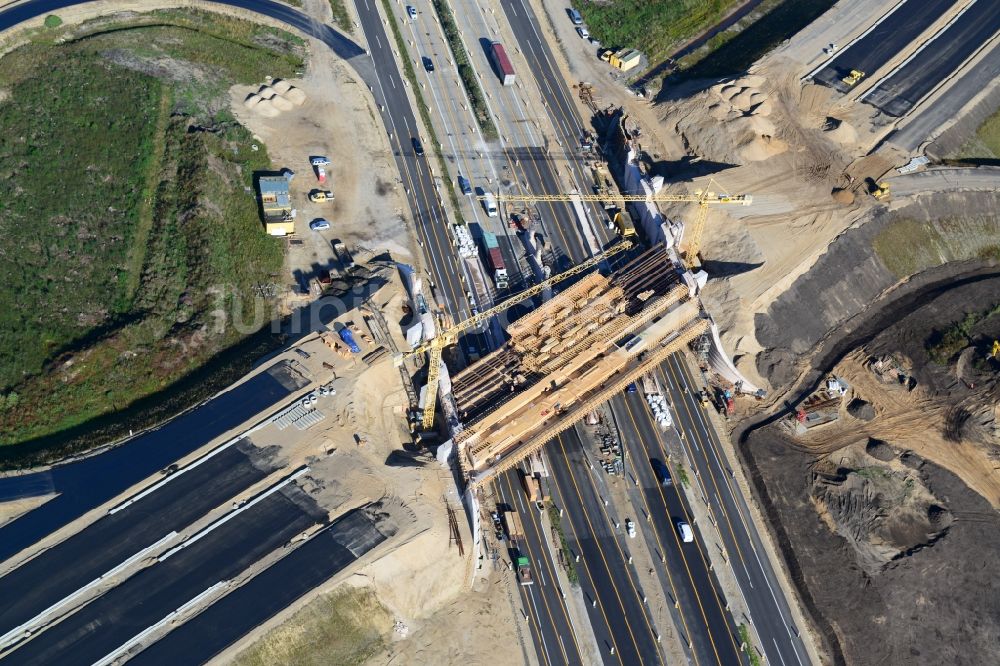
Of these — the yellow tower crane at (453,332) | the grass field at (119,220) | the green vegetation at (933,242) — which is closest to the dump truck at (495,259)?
Answer: the yellow tower crane at (453,332)

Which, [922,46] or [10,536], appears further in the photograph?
[922,46]

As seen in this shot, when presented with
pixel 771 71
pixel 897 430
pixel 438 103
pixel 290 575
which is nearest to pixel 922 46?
pixel 771 71

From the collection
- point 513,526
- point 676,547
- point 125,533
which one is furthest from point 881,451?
point 125,533

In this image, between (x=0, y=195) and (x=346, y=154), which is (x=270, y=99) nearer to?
(x=346, y=154)

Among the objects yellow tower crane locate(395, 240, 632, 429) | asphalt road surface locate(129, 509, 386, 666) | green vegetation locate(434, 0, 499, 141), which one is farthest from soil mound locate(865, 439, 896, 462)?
green vegetation locate(434, 0, 499, 141)

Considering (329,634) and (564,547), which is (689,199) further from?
(329,634)
